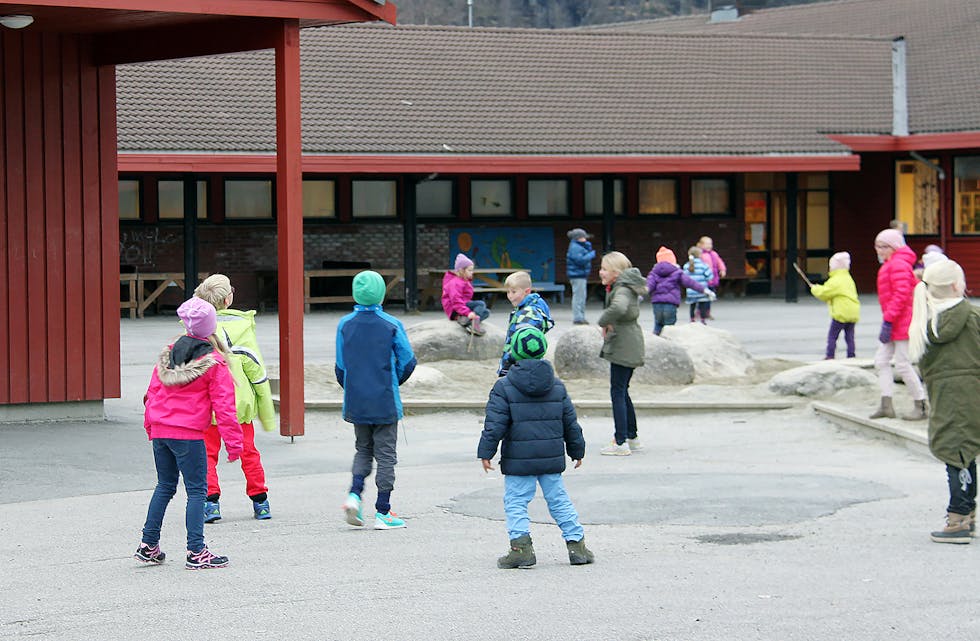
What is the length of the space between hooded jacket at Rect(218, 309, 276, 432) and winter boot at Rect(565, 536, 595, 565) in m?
2.60

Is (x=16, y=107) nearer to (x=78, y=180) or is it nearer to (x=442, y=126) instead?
(x=78, y=180)

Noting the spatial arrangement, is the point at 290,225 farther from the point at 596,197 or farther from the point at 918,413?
the point at 596,197

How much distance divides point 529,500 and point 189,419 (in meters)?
1.82

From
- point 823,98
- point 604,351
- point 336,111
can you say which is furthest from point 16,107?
point 823,98

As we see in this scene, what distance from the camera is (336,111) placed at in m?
29.7

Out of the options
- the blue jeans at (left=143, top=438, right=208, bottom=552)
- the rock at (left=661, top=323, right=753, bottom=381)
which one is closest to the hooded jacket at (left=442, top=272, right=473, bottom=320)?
the rock at (left=661, top=323, right=753, bottom=381)

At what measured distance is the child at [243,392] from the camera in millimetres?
9562

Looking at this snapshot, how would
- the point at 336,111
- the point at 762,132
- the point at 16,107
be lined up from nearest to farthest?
the point at 16,107
the point at 336,111
the point at 762,132

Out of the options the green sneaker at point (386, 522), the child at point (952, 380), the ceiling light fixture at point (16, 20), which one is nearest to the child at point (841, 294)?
the child at point (952, 380)

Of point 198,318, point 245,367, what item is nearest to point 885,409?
point 245,367

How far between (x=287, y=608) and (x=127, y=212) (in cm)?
2397

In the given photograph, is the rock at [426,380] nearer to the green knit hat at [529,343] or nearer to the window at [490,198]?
the green knit hat at [529,343]

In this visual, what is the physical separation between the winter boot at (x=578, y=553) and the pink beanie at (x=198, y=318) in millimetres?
2220

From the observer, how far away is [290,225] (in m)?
13.1
